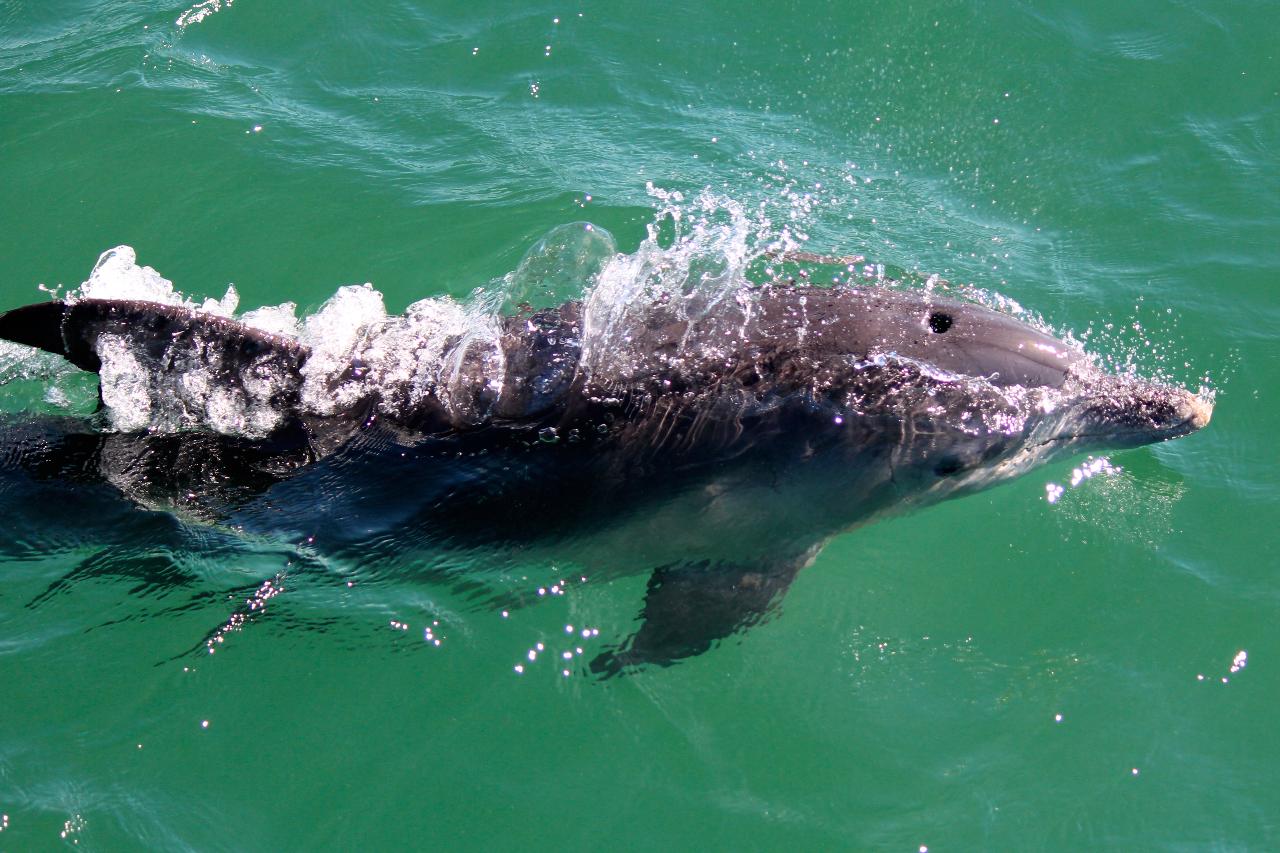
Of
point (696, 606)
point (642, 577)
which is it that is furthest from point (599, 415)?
point (696, 606)

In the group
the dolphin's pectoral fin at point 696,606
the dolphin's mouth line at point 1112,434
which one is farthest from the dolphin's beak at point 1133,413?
the dolphin's pectoral fin at point 696,606

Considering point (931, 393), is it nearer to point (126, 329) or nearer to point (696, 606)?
point (696, 606)

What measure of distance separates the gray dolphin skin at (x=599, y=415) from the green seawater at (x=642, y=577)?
61 cm

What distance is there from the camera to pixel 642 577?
683cm

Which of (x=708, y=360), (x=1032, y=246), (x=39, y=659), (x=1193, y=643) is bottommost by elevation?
(x=1193, y=643)

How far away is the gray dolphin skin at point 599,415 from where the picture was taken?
6043 millimetres

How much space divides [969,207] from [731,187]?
7.49 ft

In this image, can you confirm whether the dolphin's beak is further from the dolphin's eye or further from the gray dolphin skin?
the dolphin's eye

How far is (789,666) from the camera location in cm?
694

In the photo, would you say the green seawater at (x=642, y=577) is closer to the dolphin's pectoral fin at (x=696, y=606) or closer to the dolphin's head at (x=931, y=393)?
the dolphin's pectoral fin at (x=696, y=606)

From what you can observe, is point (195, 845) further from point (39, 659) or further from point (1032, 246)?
point (1032, 246)

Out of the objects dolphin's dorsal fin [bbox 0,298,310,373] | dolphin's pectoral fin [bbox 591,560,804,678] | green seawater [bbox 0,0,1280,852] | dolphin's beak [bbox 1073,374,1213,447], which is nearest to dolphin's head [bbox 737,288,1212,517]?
dolphin's beak [bbox 1073,374,1213,447]

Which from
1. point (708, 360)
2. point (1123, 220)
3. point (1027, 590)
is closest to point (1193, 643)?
point (1027, 590)

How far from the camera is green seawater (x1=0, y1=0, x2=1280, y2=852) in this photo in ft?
20.9
